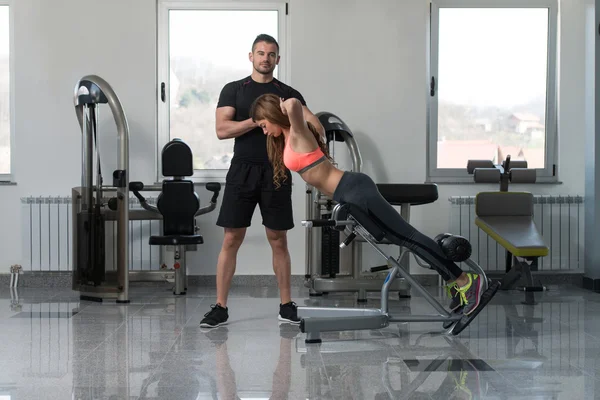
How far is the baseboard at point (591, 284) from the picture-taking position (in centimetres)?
565

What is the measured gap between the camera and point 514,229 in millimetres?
5168

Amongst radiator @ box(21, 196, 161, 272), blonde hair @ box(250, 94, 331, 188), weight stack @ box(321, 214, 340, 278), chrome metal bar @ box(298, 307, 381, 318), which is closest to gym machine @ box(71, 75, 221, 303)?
radiator @ box(21, 196, 161, 272)

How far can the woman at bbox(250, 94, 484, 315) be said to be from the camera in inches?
137

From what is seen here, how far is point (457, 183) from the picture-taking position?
6.06 meters

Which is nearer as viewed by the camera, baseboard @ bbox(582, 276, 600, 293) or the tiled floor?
the tiled floor


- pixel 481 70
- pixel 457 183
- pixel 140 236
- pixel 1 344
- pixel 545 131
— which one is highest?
pixel 481 70

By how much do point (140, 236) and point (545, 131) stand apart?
3.44 m

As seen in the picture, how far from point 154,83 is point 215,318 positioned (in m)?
2.49

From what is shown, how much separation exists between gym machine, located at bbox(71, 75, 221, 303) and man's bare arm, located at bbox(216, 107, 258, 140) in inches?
46.0

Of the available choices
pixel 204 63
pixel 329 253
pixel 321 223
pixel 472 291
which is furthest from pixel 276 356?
pixel 204 63

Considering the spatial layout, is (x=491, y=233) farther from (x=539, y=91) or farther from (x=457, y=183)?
(x=539, y=91)

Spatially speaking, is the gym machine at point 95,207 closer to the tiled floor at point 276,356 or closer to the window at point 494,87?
the tiled floor at point 276,356

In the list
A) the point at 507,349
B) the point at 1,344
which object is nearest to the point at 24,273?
the point at 1,344

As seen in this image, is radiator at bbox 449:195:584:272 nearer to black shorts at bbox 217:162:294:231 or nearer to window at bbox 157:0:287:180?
window at bbox 157:0:287:180
